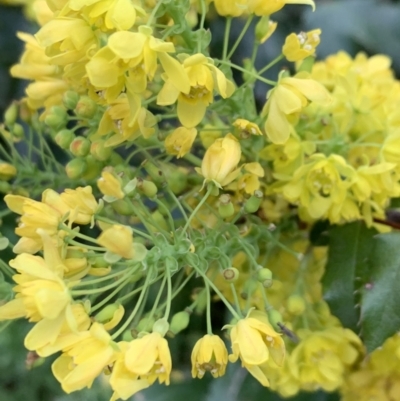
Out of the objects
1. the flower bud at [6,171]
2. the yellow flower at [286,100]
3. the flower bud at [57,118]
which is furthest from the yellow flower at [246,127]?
the flower bud at [6,171]

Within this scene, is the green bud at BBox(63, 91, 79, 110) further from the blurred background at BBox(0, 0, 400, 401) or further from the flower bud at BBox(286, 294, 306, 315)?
the blurred background at BBox(0, 0, 400, 401)

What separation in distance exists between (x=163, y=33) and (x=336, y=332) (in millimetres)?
503

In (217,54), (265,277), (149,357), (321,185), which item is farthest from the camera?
(217,54)

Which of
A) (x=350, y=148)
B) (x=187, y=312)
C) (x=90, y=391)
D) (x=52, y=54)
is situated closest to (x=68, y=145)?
(x=52, y=54)

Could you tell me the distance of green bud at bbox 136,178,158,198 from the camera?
27.3 inches

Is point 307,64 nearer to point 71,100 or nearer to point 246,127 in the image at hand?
point 246,127

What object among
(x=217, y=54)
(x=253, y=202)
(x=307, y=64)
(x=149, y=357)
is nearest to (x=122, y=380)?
(x=149, y=357)

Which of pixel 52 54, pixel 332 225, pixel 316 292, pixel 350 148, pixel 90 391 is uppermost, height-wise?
pixel 52 54

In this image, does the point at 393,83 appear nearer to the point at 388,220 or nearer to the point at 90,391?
the point at 388,220

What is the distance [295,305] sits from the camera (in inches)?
33.1

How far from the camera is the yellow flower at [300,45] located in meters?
0.75

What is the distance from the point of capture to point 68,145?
2.50 feet

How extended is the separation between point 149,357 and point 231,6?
0.44 metres

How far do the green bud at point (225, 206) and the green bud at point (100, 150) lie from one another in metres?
0.15
